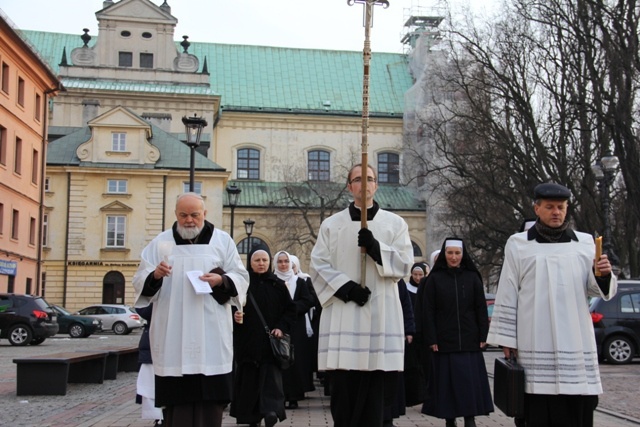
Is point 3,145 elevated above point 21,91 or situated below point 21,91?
below

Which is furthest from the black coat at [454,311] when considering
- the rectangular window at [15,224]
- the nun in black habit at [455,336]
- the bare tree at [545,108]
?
the rectangular window at [15,224]

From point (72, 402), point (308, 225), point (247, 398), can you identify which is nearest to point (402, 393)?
point (247, 398)

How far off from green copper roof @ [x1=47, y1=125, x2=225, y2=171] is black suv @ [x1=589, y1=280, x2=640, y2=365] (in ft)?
133

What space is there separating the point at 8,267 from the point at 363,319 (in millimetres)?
37632

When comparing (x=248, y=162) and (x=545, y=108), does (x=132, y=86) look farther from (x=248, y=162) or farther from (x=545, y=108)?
(x=545, y=108)

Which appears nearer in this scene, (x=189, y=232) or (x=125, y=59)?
(x=189, y=232)

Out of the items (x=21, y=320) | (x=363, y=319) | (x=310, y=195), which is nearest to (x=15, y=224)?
A: (x=21, y=320)

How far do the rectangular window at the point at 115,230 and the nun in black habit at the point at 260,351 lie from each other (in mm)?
49469

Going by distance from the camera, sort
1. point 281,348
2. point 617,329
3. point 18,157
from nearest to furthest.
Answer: point 281,348 < point 617,329 < point 18,157

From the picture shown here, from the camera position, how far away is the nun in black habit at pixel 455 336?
34.8 ft

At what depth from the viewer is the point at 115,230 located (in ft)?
196

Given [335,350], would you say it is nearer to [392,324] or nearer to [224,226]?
[392,324]

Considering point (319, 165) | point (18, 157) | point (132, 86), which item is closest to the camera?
point (18, 157)

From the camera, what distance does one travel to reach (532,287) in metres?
7.59
